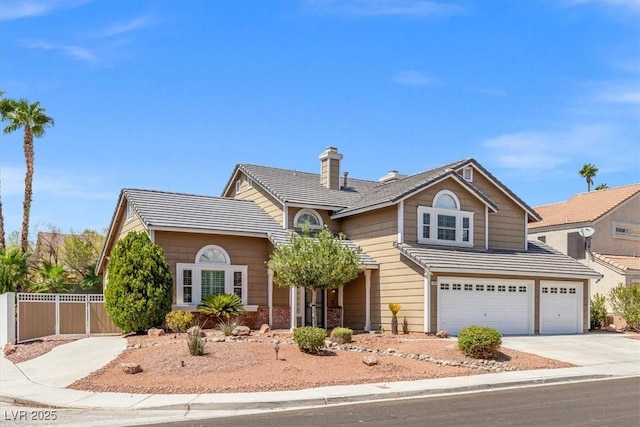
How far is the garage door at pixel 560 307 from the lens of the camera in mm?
27578

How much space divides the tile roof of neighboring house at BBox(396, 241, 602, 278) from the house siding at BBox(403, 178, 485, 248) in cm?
63

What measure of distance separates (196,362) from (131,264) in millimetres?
7819

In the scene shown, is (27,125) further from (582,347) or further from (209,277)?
(582,347)

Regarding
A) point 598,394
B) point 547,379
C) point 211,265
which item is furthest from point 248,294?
point 598,394

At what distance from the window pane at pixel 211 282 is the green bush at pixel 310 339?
27.0 feet

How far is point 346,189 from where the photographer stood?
33188 millimetres

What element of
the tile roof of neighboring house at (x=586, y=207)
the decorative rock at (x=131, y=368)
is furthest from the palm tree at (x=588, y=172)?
the decorative rock at (x=131, y=368)

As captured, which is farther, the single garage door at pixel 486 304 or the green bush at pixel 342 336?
the single garage door at pixel 486 304

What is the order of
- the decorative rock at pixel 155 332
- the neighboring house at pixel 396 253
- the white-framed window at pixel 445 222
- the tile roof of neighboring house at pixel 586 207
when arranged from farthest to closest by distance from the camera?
the tile roof of neighboring house at pixel 586 207 → the white-framed window at pixel 445 222 → the neighboring house at pixel 396 253 → the decorative rock at pixel 155 332

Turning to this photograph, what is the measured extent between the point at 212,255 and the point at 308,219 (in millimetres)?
5133

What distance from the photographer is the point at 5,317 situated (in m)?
23.4

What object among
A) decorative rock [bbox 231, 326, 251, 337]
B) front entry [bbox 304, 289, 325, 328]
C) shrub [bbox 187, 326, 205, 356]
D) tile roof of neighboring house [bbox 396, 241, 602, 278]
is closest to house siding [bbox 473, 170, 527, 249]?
tile roof of neighboring house [bbox 396, 241, 602, 278]

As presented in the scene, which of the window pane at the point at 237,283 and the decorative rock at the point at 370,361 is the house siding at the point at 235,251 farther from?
the decorative rock at the point at 370,361

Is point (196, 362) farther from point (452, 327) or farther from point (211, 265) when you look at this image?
point (452, 327)
